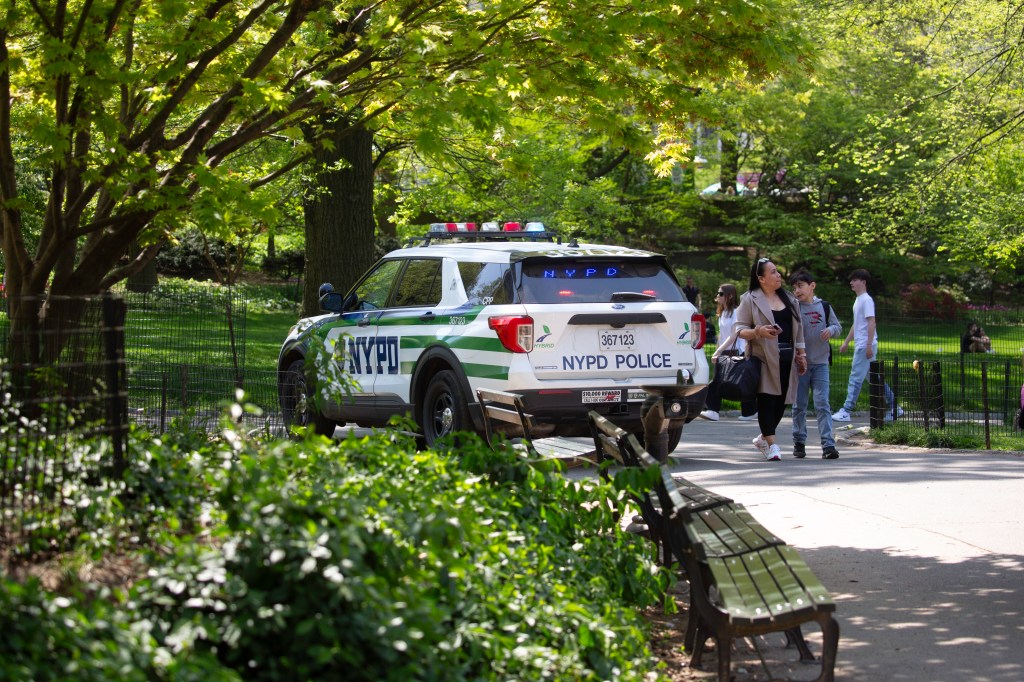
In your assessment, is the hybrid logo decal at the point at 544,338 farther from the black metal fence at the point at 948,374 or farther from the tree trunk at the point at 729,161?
the tree trunk at the point at 729,161

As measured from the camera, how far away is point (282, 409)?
9.54 meters

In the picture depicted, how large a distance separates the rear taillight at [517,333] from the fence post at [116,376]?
232 inches

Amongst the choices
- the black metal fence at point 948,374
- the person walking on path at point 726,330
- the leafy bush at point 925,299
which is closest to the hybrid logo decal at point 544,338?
the person walking on path at point 726,330

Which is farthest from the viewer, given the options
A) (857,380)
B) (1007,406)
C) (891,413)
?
(1007,406)

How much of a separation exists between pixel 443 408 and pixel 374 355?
1176 mm

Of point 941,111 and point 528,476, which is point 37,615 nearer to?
point 528,476

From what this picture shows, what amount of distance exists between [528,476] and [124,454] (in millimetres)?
1939

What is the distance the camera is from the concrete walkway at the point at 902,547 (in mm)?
5555

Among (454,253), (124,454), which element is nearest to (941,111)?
(454,253)

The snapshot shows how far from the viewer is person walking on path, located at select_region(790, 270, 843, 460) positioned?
1265 centimetres

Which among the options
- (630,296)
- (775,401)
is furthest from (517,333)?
(775,401)

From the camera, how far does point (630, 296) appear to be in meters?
11.1

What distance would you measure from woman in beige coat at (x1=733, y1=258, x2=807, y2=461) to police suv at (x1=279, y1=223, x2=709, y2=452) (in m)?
0.82

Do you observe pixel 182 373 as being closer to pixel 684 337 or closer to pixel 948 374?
pixel 684 337
